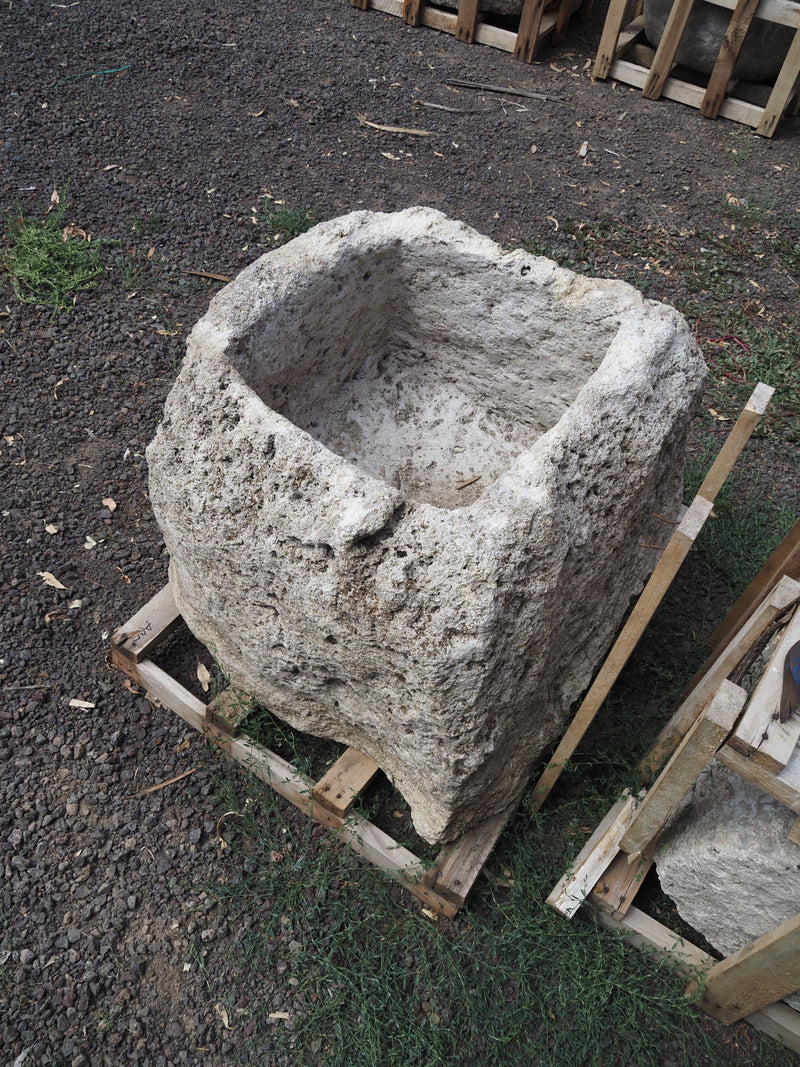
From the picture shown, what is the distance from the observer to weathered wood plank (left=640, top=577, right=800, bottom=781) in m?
1.87

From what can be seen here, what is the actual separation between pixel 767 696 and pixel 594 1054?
1000mm

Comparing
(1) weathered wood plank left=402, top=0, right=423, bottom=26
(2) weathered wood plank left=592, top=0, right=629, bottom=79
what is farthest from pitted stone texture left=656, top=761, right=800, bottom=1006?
(1) weathered wood plank left=402, top=0, right=423, bottom=26

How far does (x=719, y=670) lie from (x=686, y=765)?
0.39 meters

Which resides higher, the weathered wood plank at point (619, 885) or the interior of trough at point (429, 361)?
the interior of trough at point (429, 361)

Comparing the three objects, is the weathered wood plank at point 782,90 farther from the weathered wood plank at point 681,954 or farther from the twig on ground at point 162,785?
the twig on ground at point 162,785

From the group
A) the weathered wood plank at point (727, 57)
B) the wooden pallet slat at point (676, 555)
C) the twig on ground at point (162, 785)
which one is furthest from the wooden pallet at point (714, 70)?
the twig on ground at point (162, 785)

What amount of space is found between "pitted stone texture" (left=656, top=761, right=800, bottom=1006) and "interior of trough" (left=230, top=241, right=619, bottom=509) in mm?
1116

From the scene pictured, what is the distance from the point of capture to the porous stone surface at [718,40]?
4.85m

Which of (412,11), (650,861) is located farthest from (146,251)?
(650,861)

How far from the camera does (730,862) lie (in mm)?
1857

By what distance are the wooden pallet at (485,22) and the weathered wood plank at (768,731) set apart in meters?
4.89

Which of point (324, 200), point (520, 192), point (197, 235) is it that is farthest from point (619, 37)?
point (197, 235)

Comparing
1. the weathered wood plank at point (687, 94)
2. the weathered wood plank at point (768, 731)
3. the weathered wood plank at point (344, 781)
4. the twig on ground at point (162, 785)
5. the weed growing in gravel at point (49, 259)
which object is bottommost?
the twig on ground at point (162, 785)

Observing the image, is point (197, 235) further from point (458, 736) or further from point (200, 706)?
point (458, 736)
